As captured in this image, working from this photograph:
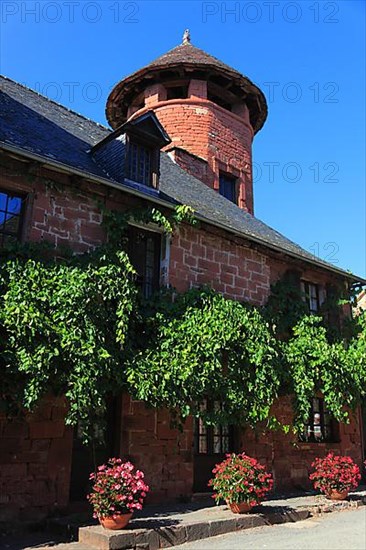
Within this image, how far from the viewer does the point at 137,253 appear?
9.26 m

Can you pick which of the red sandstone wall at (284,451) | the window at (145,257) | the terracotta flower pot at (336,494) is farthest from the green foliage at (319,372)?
the window at (145,257)

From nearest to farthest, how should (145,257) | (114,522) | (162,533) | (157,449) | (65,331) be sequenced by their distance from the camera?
(114,522), (162,533), (65,331), (157,449), (145,257)

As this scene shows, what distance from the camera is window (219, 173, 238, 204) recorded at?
16078mm

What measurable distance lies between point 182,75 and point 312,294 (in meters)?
8.47

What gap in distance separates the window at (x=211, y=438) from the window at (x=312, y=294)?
389cm

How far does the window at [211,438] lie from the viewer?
373 inches

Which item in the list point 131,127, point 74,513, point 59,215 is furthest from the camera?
point 131,127

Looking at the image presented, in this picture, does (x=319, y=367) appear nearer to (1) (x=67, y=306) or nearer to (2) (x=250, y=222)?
(2) (x=250, y=222)

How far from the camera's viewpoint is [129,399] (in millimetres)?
8305

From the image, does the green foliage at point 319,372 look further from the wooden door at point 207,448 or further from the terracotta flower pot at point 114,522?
the terracotta flower pot at point 114,522

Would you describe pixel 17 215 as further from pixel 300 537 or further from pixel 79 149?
pixel 300 537

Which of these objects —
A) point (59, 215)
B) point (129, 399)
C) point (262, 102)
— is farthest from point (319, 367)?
point (262, 102)

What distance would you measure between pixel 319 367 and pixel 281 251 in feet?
9.13

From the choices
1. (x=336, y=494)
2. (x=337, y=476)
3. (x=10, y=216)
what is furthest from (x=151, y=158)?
(x=336, y=494)
